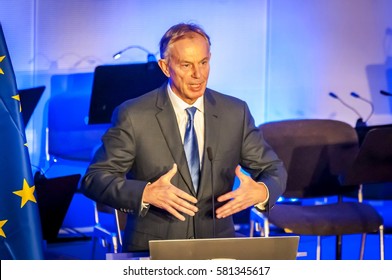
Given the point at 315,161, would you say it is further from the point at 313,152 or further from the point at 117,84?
the point at 117,84

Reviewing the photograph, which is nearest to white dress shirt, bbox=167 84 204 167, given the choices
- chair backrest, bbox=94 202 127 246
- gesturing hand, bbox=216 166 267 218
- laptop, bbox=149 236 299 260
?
gesturing hand, bbox=216 166 267 218

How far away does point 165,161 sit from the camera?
3605 mm

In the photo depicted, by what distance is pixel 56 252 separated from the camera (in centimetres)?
643

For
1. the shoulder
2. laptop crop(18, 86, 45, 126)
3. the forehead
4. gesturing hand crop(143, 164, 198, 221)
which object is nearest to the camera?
gesturing hand crop(143, 164, 198, 221)

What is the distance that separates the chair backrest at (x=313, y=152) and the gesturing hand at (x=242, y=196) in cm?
216

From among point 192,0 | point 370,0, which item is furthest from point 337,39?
point 192,0

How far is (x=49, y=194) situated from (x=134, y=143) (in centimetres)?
187

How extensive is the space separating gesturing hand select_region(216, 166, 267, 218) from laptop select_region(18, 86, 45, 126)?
325 centimetres

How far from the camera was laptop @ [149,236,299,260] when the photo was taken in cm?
259

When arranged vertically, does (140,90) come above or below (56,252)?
above

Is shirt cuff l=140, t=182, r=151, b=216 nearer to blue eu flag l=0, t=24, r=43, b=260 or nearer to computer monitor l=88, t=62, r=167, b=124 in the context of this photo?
blue eu flag l=0, t=24, r=43, b=260

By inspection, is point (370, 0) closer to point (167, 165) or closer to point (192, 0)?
point (192, 0)

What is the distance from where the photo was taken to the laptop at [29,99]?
Answer: 623cm
